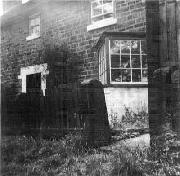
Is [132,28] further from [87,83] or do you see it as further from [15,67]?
[15,67]

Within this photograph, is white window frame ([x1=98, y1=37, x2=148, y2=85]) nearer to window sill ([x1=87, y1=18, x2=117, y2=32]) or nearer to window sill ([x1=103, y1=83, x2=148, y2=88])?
window sill ([x1=103, y1=83, x2=148, y2=88])

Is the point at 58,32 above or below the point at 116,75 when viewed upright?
above

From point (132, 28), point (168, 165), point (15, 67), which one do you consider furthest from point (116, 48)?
point (168, 165)

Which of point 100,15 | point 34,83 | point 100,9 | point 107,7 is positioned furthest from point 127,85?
point 107,7

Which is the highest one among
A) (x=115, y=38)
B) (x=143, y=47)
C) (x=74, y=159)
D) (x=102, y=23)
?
(x=102, y=23)

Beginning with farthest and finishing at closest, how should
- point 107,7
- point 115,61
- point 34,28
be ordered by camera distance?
point 107,7, point 34,28, point 115,61

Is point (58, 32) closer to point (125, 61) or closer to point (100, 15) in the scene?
point (100, 15)

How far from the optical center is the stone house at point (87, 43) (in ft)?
9.02

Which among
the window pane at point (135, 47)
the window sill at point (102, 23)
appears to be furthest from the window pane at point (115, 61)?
the window sill at point (102, 23)

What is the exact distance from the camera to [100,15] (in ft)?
12.3

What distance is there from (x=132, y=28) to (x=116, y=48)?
9.2 inches

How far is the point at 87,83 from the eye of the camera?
283cm

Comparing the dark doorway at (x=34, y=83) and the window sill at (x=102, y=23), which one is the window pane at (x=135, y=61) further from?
the dark doorway at (x=34, y=83)

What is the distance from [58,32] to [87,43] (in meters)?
0.35
